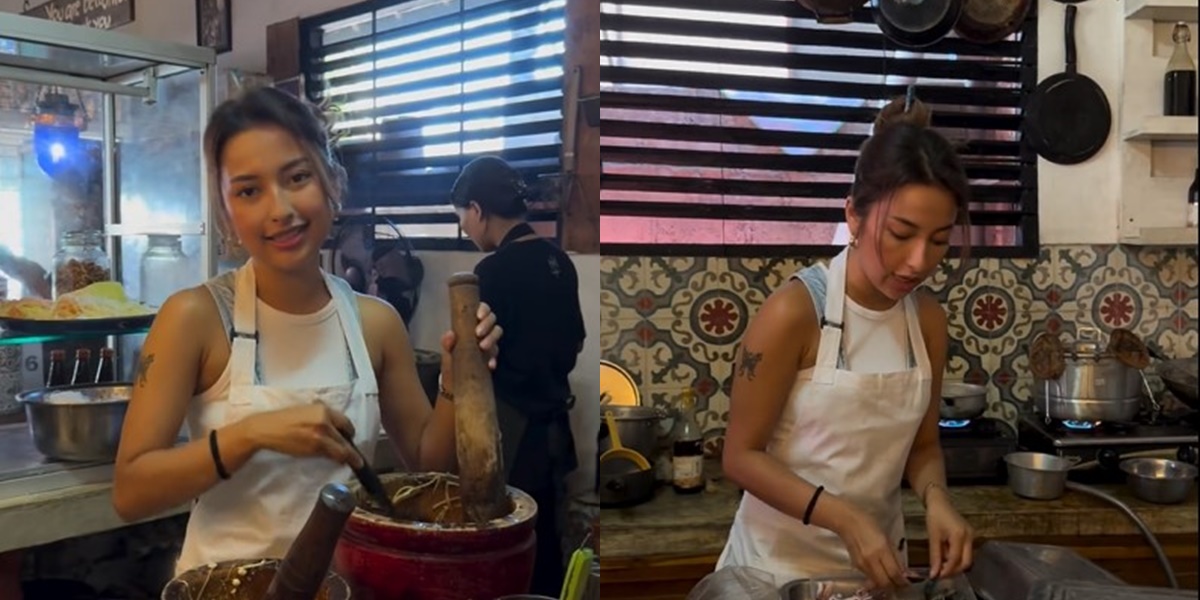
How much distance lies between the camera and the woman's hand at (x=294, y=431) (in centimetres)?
67

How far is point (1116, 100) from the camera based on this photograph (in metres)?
0.94

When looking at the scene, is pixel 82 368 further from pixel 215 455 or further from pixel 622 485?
pixel 622 485

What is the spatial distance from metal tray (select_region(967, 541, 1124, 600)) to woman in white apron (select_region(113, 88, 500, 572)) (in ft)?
2.07

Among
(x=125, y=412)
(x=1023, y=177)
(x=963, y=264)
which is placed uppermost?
(x=1023, y=177)

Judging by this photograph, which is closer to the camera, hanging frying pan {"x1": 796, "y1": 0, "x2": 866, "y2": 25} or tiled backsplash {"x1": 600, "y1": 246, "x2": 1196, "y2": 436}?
tiled backsplash {"x1": 600, "y1": 246, "x2": 1196, "y2": 436}

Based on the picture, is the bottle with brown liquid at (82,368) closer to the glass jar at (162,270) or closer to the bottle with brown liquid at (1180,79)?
the glass jar at (162,270)

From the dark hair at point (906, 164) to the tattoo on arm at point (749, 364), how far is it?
6.7 inches

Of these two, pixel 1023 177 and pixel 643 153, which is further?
pixel 643 153

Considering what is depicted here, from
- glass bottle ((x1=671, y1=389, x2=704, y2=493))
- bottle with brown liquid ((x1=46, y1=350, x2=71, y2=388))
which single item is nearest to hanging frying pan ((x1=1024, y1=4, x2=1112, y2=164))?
glass bottle ((x1=671, y1=389, x2=704, y2=493))

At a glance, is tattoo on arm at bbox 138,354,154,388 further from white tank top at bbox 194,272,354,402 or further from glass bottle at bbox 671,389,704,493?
glass bottle at bbox 671,389,704,493

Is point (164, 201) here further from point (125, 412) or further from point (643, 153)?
point (643, 153)

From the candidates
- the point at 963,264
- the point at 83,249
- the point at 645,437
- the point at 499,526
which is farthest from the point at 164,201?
the point at 963,264

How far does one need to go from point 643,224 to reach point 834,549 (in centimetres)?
52

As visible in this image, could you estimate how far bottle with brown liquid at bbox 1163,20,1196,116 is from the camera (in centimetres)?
75
